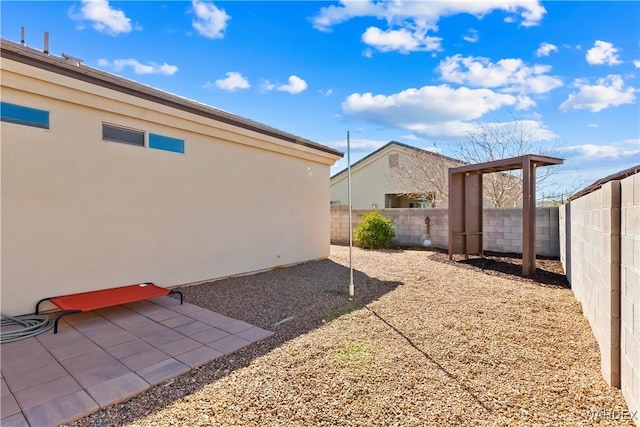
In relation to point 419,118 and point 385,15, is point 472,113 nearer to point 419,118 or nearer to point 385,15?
point 419,118

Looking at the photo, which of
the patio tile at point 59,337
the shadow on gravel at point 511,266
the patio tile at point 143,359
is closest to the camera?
the patio tile at point 143,359

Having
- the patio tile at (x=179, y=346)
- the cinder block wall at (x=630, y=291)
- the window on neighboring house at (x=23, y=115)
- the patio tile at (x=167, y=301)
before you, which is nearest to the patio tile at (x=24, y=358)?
the patio tile at (x=179, y=346)

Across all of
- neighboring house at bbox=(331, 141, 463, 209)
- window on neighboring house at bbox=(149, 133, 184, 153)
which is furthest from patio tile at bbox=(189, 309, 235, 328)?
neighboring house at bbox=(331, 141, 463, 209)

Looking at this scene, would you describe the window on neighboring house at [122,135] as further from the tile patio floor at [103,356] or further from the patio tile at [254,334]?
the patio tile at [254,334]

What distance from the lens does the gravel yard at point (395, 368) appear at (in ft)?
7.54

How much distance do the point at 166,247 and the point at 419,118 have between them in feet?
36.1

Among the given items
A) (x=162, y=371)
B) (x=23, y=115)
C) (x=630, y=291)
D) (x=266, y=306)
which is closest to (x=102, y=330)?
(x=162, y=371)

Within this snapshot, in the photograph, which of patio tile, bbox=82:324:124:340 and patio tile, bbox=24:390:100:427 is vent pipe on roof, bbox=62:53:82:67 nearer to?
patio tile, bbox=82:324:124:340

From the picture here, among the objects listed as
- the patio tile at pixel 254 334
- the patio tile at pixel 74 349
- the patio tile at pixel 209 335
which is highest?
the patio tile at pixel 74 349

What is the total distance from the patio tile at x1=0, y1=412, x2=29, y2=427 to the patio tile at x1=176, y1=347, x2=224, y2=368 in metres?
1.17

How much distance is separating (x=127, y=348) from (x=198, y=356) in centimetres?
86

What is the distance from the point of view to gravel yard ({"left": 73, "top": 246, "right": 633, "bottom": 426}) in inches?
90.4

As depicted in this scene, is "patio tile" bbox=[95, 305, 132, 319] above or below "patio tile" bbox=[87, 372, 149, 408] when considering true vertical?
above

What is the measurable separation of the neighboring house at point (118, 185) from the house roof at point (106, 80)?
0.02m
